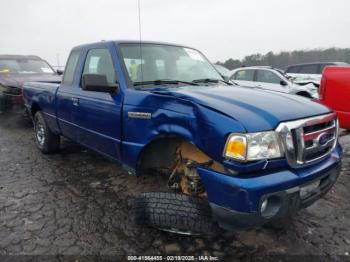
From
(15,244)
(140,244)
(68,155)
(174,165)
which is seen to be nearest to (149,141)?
(174,165)

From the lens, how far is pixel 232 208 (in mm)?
2178

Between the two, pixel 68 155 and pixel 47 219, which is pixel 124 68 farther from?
pixel 68 155

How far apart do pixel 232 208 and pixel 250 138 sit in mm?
494

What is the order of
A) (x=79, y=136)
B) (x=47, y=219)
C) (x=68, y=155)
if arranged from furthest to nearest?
(x=68, y=155) → (x=79, y=136) → (x=47, y=219)

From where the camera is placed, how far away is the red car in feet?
14.1

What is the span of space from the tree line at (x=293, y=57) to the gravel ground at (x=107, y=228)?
28881mm

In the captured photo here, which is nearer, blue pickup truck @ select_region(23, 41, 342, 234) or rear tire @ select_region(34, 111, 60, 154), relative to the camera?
blue pickup truck @ select_region(23, 41, 342, 234)

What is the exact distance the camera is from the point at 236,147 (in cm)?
219

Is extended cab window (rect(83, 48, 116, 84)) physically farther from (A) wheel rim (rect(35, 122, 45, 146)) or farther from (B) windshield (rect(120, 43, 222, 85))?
(A) wheel rim (rect(35, 122, 45, 146))

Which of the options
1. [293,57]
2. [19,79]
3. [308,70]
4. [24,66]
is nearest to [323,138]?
[19,79]

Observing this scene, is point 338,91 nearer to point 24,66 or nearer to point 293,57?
point 24,66

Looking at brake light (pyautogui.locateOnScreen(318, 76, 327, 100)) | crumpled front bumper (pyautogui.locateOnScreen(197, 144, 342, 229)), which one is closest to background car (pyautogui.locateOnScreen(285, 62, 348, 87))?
brake light (pyautogui.locateOnScreen(318, 76, 327, 100))

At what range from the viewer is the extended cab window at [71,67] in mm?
4250

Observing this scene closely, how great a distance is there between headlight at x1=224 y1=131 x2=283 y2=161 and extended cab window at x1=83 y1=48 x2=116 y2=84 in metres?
1.68
